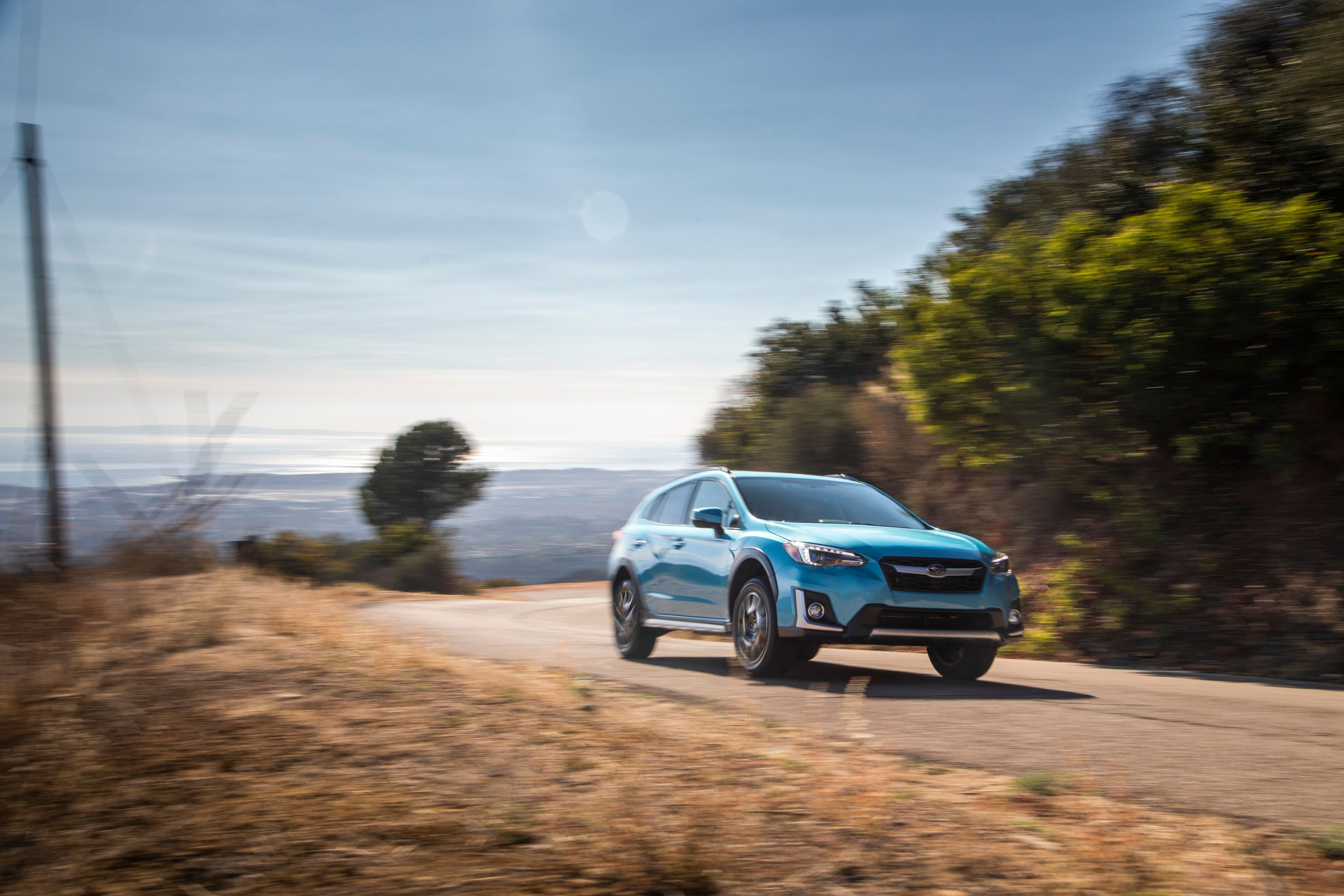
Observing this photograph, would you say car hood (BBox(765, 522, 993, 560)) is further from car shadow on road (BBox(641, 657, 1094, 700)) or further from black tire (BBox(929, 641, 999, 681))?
car shadow on road (BBox(641, 657, 1094, 700))

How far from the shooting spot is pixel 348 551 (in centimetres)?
3027

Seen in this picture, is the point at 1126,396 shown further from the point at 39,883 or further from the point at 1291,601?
the point at 39,883

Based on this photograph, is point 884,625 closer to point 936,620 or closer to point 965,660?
point 936,620

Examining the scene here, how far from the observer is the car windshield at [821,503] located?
9688 mm

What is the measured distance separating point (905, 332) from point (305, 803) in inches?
583

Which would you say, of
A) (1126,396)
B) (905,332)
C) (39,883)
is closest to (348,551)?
(905,332)

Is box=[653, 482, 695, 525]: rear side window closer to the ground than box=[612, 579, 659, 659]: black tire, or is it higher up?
higher up

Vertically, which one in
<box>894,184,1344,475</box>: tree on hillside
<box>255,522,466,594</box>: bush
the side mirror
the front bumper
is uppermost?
<box>894,184,1344,475</box>: tree on hillside

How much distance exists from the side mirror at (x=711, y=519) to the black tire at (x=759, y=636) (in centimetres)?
61

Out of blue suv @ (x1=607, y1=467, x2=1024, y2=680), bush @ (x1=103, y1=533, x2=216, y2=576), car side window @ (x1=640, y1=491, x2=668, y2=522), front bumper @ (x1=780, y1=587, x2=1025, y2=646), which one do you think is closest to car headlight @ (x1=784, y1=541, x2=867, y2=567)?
blue suv @ (x1=607, y1=467, x2=1024, y2=680)

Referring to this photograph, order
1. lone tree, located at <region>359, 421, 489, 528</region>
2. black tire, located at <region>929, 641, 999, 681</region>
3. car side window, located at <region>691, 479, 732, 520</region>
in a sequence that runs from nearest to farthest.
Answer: black tire, located at <region>929, 641, 999, 681</region>
car side window, located at <region>691, 479, 732, 520</region>
lone tree, located at <region>359, 421, 489, 528</region>

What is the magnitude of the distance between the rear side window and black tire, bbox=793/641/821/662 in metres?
2.29

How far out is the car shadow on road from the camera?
26.6 feet

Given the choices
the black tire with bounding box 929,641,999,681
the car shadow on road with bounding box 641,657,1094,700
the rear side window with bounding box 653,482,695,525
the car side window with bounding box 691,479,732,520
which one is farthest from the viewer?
the rear side window with bounding box 653,482,695,525
